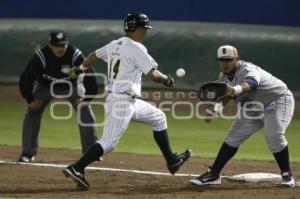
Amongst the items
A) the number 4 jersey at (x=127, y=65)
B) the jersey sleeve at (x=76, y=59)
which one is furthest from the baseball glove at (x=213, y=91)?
the jersey sleeve at (x=76, y=59)

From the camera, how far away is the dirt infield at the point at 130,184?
845 cm

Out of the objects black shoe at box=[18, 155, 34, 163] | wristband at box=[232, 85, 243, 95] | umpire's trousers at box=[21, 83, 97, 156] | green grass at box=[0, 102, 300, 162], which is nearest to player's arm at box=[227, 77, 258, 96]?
wristband at box=[232, 85, 243, 95]

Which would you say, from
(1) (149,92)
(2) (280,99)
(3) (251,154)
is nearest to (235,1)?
(1) (149,92)

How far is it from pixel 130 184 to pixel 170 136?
489 centimetres

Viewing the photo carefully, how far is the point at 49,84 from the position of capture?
10805 mm

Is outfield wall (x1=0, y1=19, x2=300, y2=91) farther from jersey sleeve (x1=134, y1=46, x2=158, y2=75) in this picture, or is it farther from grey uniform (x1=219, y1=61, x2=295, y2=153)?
jersey sleeve (x1=134, y1=46, x2=158, y2=75)

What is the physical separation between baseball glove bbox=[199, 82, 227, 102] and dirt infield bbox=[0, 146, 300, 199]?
96cm

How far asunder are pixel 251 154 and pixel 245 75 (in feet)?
12.5

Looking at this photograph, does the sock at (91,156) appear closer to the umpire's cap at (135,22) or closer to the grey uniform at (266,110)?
the umpire's cap at (135,22)

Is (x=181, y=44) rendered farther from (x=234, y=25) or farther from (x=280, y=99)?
(x=280, y=99)

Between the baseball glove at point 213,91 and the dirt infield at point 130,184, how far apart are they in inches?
37.9

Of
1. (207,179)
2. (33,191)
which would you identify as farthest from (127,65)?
(33,191)

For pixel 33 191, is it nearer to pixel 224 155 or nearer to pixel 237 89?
pixel 224 155

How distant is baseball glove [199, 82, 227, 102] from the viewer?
840 centimetres
